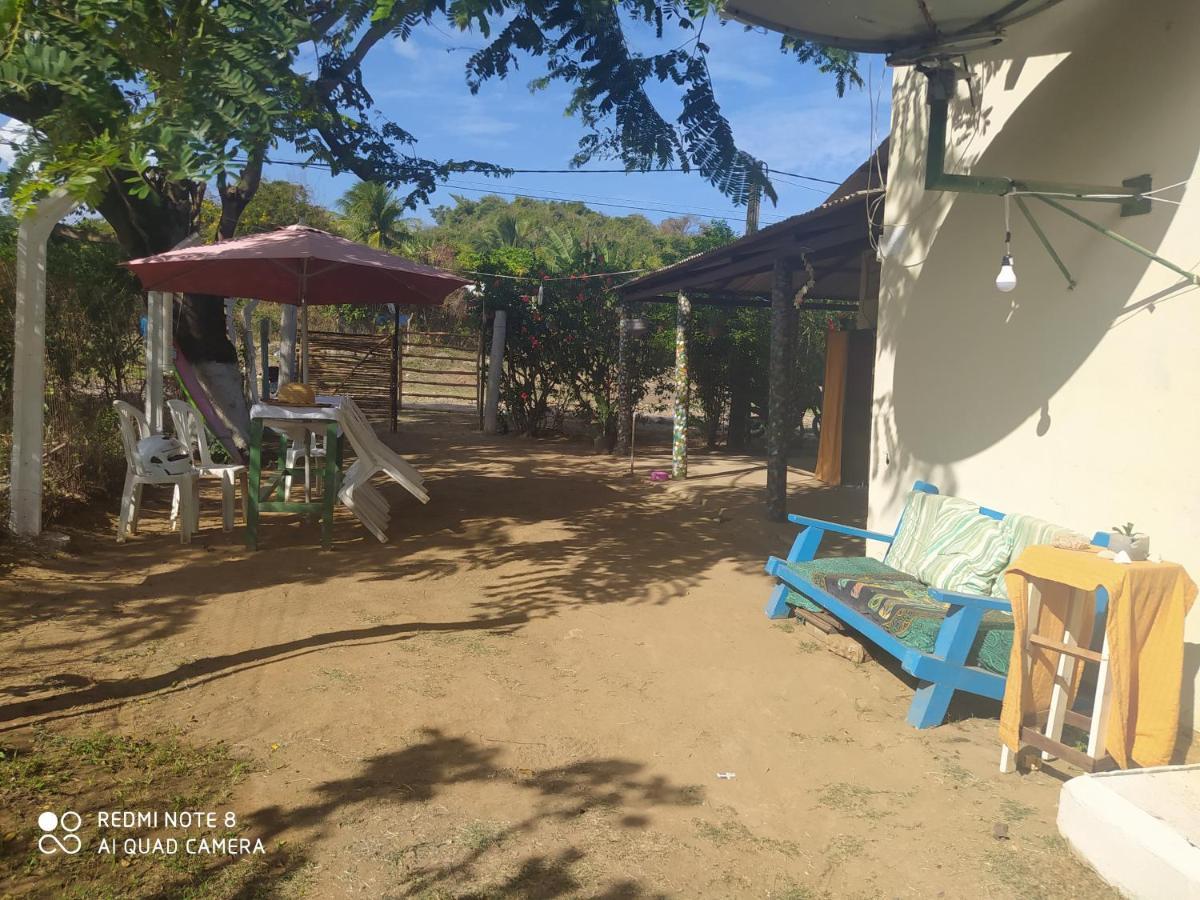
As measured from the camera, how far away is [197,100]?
10.9 ft

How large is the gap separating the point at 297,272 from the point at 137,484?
7.66 ft

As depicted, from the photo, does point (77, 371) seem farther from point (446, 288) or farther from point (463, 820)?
point (463, 820)

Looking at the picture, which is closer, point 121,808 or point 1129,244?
point 121,808

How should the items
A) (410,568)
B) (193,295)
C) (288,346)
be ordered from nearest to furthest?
(410,568) < (193,295) < (288,346)

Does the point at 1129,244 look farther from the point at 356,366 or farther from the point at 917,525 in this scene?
the point at 356,366

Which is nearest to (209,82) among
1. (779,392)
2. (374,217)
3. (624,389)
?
(779,392)

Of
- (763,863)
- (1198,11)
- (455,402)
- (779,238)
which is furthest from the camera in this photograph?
(455,402)

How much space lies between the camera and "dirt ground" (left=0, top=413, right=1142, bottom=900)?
2824mm

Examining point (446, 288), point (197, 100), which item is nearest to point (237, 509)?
point (446, 288)

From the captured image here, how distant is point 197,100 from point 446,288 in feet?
14.5

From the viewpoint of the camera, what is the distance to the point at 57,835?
8.92 ft

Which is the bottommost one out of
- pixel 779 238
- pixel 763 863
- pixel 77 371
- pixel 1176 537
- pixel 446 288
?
pixel 763 863

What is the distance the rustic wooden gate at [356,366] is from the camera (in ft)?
49.2

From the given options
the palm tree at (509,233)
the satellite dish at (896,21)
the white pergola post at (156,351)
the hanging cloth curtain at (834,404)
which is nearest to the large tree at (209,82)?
the satellite dish at (896,21)
